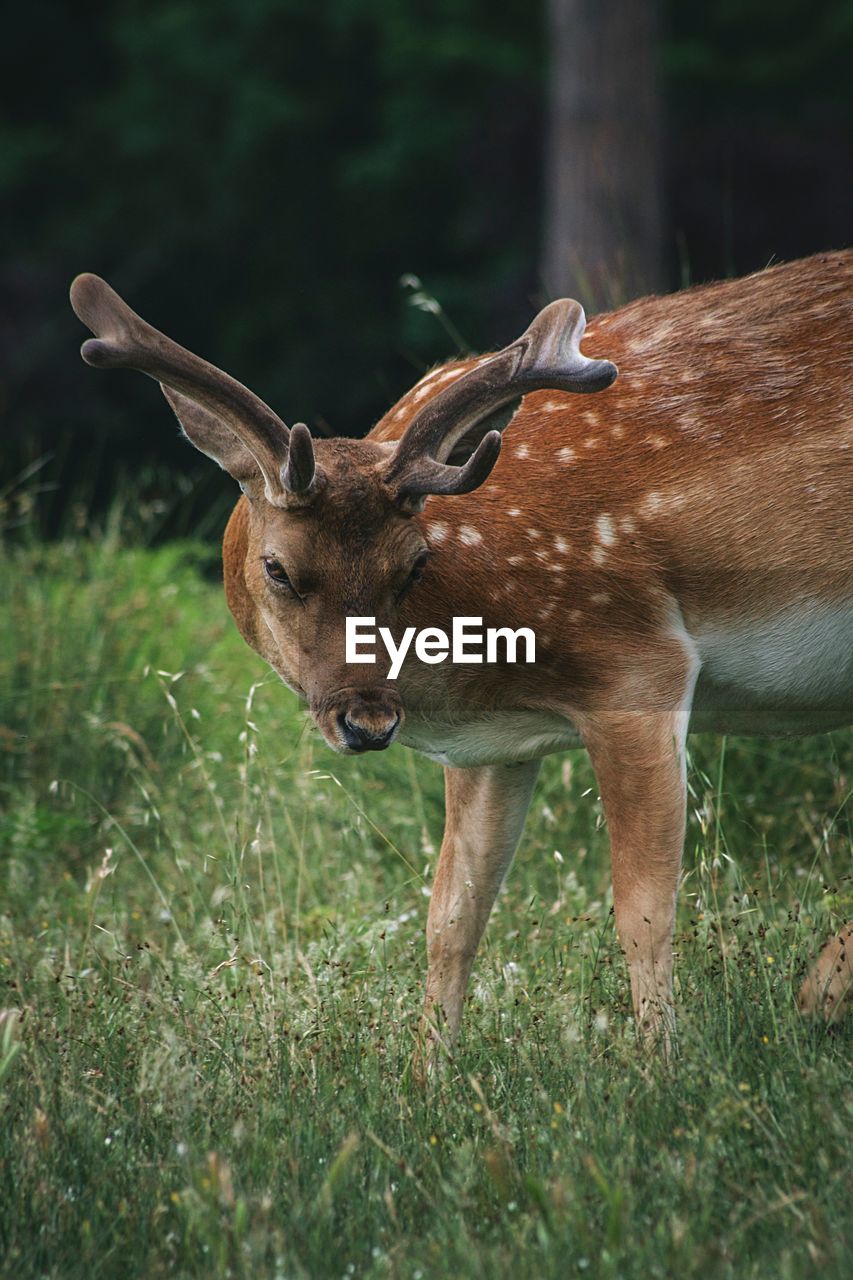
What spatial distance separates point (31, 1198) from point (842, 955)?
6.10ft

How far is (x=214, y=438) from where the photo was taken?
418 cm

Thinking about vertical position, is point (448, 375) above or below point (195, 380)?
above

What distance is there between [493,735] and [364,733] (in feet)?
1.82

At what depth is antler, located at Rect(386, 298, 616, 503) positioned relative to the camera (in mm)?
3875

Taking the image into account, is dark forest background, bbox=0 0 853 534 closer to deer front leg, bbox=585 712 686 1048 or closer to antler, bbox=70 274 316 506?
antler, bbox=70 274 316 506

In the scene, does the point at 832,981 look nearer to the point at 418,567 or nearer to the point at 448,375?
the point at 418,567

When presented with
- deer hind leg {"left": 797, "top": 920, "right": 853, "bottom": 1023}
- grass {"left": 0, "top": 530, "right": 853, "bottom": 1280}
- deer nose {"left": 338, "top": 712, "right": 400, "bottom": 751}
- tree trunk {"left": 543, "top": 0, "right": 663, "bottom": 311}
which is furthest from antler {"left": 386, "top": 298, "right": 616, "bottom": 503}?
tree trunk {"left": 543, "top": 0, "right": 663, "bottom": 311}

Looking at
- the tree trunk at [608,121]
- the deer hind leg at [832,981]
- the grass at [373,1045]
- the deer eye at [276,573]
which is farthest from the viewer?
the tree trunk at [608,121]

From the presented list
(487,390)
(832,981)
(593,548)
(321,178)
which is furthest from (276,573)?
(321,178)

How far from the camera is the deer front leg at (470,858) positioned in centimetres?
443

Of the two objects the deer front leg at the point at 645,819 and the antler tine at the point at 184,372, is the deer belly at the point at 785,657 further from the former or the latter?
the antler tine at the point at 184,372

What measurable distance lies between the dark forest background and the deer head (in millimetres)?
9622

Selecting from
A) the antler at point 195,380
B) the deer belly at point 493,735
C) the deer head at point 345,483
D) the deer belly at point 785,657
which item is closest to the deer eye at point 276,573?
the deer head at point 345,483
